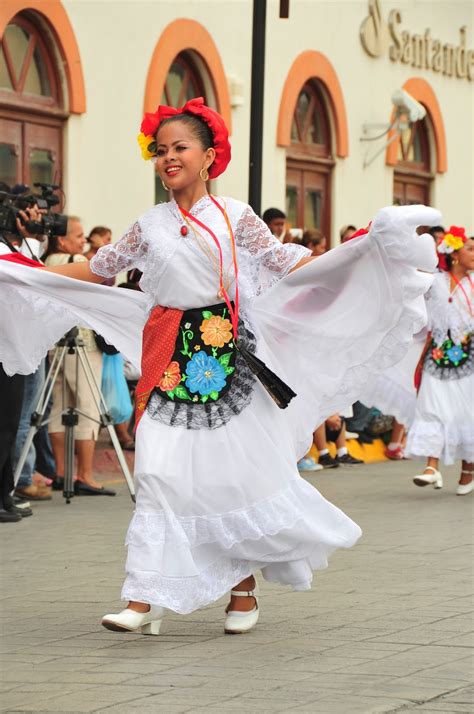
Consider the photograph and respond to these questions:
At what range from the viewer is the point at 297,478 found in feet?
21.8

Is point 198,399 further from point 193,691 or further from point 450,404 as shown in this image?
point 450,404

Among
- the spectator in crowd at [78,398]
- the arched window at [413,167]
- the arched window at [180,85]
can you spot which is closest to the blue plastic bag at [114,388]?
the spectator in crowd at [78,398]

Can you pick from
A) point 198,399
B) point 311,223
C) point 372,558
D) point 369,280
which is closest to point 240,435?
point 198,399

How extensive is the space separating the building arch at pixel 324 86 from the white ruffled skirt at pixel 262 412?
10376 mm

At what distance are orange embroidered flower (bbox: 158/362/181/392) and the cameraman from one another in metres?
3.41

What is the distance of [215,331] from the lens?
21.6 feet

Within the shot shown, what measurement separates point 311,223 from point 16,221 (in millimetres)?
9160

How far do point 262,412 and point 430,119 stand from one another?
15011mm

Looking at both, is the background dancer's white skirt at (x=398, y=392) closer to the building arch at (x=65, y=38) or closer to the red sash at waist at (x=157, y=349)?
the building arch at (x=65, y=38)

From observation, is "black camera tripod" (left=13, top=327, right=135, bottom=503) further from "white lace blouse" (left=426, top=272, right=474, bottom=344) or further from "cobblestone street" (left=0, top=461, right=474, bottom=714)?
"white lace blouse" (left=426, top=272, right=474, bottom=344)

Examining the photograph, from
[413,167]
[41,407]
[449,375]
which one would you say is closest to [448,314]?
[449,375]

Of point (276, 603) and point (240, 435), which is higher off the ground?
point (240, 435)

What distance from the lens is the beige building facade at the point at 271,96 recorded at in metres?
13.9

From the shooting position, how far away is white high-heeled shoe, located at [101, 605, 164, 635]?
6293mm
